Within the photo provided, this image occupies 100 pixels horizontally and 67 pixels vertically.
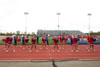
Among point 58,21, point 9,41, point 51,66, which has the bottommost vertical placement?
point 51,66

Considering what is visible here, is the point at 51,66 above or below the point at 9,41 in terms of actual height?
below

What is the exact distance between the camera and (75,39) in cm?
1565

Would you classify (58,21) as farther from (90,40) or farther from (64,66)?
(64,66)

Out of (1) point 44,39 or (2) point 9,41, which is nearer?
(2) point 9,41

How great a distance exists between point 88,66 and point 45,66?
7.63 feet

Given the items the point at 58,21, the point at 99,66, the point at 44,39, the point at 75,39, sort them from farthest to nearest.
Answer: the point at 58,21 → the point at 44,39 → the point at 75,39 → the point at 99,66

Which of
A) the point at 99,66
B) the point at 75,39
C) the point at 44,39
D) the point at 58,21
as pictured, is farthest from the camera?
the point at 58,21

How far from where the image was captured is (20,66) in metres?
7.42

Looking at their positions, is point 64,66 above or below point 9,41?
below

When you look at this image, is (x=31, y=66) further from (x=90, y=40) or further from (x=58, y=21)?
(x=58, y=21)

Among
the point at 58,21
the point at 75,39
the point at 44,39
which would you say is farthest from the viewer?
the point at 58,21

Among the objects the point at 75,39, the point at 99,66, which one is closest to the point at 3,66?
the point at 99,66

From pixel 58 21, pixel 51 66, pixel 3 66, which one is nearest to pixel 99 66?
pixel 51 66

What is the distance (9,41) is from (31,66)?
30.0 feet
